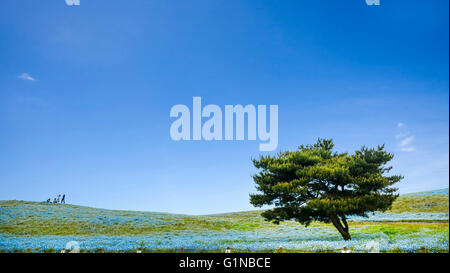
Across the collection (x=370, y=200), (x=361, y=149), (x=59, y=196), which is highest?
(x=361, y=149)

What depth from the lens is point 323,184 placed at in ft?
70.8

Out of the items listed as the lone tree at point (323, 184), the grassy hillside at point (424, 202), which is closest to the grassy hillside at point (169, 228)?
the grassy hillside at point (424, 202)

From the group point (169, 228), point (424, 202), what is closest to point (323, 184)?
point (169, 228)

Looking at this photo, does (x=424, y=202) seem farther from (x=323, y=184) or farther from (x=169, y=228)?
(x=169, y=228)

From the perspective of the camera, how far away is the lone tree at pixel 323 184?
19.9m

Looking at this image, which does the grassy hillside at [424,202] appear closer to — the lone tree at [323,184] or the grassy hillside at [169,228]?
the grassy hillside at [169,228]
